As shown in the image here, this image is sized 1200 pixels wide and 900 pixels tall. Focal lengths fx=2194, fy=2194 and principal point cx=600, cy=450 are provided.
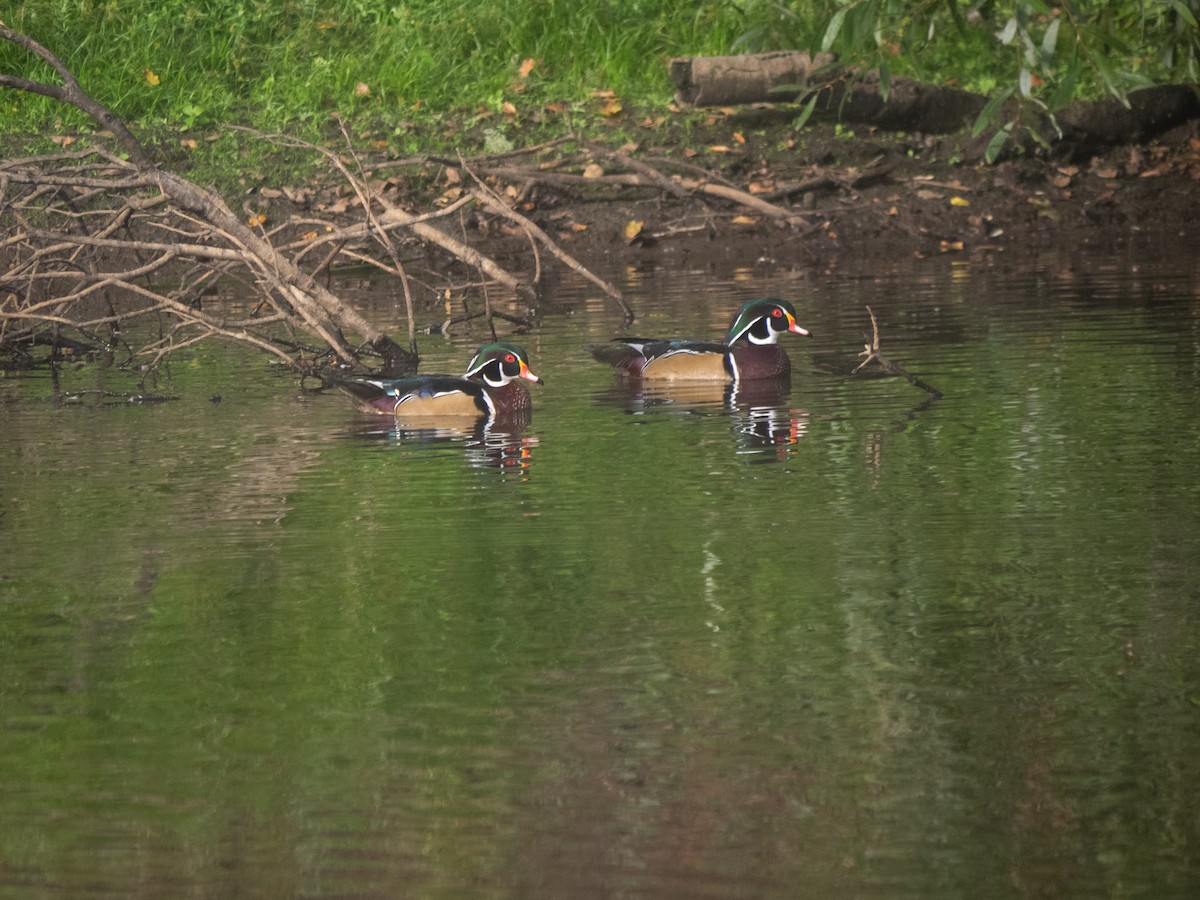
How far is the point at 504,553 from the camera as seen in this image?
27.3 ft

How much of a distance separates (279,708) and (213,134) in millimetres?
17474

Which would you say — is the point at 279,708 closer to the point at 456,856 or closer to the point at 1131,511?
the point at 456,856

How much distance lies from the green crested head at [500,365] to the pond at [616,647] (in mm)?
314

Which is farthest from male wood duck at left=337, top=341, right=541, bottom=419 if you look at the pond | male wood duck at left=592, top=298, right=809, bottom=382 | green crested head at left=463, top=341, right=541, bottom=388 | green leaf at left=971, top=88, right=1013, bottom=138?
green leaf at left=971, top=88, right=1013, bottom=138

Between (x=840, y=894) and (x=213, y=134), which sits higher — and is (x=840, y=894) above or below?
below

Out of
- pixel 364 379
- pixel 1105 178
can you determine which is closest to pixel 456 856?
pixel 364 379

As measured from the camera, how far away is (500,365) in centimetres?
1201

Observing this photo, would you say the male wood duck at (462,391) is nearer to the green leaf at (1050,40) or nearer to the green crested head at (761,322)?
the green crested head at (761,322)

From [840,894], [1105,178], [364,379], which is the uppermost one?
[1105,178]

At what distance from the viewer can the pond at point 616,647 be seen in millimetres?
5125

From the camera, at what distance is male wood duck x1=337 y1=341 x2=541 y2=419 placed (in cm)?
1178

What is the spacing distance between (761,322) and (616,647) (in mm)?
6673

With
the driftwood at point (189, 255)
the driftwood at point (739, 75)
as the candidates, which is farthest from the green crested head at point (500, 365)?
the driftwood at point (739, 75)

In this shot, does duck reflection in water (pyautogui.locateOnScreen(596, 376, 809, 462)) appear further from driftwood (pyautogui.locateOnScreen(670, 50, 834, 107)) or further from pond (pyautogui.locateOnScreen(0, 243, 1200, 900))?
driftwood (pyautogui.locateOnScreen(670, 50, 834, 107))
